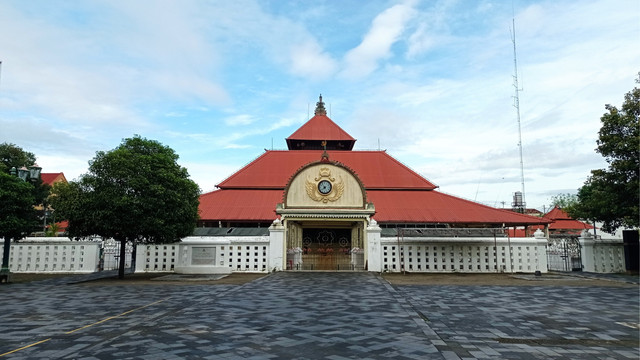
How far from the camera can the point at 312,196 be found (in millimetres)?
22328

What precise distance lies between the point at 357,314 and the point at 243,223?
2233 cm

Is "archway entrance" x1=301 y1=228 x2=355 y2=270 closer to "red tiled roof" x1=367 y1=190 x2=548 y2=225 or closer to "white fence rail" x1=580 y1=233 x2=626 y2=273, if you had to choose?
"red tiled roof" x1=367 y1=190 x2=548 y2=225

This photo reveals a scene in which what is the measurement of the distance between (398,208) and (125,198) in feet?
69.6

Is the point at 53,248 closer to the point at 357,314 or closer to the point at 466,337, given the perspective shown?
the point at 357,314

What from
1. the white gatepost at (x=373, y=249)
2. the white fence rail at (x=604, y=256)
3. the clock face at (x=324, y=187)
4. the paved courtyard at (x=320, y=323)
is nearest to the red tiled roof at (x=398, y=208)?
the clock face at (x=324, y=187)

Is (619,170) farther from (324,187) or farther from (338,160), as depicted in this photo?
(338,160)

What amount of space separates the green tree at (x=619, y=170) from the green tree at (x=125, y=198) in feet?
65.9

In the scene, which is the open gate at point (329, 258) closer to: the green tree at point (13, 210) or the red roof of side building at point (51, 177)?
the green tree at point (13, 210)

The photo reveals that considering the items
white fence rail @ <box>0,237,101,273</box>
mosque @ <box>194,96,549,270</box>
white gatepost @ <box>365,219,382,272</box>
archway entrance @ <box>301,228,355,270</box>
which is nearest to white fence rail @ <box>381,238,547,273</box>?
white gatepost @ <box>365,219,382,272</box>

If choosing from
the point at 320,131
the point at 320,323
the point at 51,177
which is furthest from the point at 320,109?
the point at 51,177

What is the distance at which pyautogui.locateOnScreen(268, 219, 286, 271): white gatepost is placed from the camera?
2022cm

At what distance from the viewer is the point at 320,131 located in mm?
42625

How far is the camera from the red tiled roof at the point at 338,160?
34844mm

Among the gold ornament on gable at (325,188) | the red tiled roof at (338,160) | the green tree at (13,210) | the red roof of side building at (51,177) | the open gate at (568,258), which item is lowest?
the open gate at (568,258)
